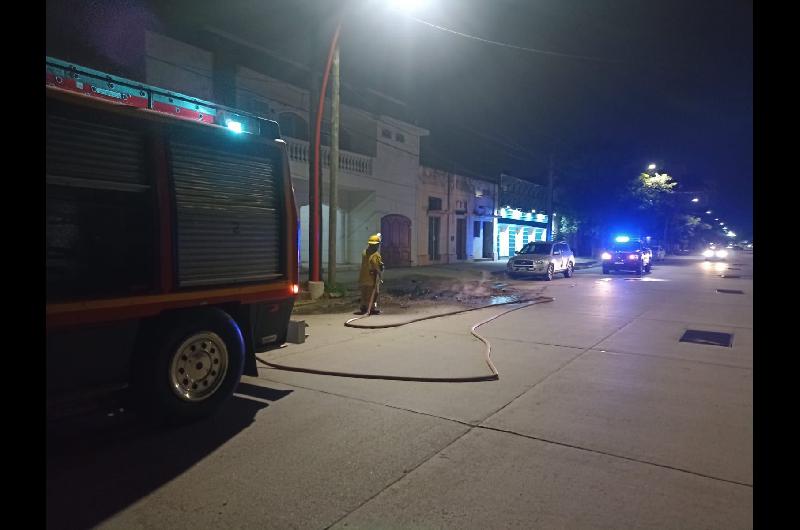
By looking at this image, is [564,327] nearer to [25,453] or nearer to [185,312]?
[185,312]

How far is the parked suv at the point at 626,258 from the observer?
26.3m

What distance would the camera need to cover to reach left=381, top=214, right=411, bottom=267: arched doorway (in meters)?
23.3

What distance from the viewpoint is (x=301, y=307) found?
12.4 metres

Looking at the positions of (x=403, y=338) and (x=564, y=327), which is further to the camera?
(x=564, y=327)

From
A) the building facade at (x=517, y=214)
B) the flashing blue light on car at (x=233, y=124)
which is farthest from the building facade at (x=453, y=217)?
the flashing blue light on car at (x=233, y=124)

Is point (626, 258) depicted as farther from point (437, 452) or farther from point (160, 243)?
point (160, 243)

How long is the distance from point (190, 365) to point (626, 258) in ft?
83.9

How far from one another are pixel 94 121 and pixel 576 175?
3503 cm

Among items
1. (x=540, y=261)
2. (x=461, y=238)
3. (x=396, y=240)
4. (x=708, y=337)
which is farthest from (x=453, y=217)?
(x=708, y=337)

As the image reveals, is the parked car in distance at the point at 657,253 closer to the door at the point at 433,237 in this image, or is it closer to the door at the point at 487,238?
the door at the point at 487,238

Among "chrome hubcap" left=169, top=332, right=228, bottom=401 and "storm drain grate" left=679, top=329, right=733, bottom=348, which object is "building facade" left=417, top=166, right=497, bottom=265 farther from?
"chrome hubcap" left=169, top=332, right=228, bottom=401

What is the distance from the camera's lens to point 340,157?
20047mm

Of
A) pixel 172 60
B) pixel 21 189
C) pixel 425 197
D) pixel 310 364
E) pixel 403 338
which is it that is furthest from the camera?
pixel 425 197
